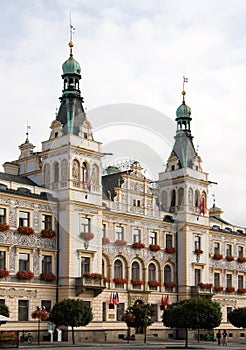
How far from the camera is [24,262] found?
55.8m

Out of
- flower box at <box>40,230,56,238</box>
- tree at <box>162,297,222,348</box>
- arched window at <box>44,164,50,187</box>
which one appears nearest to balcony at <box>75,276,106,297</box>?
flower box at <box>40,230,56,238</box>

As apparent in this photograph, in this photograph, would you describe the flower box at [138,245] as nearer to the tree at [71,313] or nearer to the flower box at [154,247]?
the flower box at [154,247]

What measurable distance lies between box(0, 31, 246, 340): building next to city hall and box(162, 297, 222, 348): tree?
8.96 metres

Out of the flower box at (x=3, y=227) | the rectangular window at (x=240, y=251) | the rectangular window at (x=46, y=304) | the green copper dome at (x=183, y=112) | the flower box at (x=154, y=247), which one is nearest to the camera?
the flower box at (x=3, y=227)

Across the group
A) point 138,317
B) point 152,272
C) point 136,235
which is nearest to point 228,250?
point 152,272

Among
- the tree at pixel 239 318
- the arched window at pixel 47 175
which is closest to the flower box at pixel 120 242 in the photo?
the arched window at pixel 47 175

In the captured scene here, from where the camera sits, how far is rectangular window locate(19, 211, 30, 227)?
55.8 meters

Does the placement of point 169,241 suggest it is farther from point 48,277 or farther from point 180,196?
point 48,277

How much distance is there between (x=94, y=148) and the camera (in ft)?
203

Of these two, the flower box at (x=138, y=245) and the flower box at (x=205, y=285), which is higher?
the flower box at (x=138, y=245)

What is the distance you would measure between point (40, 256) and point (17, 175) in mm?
10925

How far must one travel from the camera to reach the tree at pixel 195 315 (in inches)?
2007

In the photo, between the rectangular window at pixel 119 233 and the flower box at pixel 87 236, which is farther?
the rectangular window at pixel 119 233

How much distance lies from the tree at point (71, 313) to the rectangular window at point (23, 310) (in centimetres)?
304
